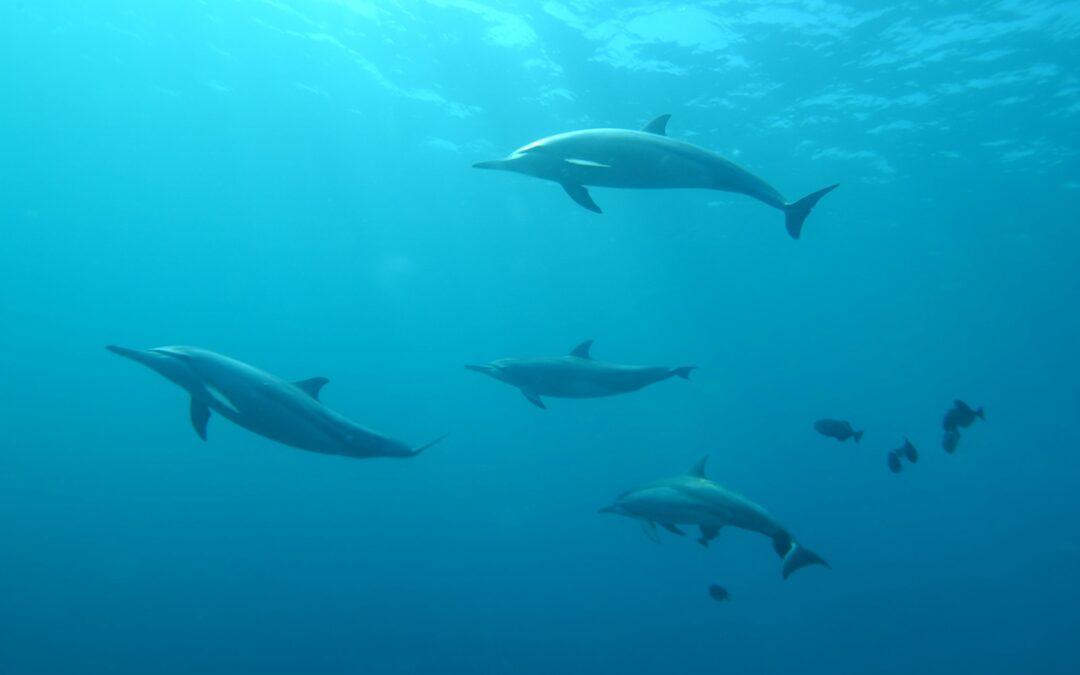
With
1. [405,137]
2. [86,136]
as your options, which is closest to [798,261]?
[405,137]

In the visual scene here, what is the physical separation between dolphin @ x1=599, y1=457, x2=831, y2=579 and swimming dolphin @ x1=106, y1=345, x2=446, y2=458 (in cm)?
353

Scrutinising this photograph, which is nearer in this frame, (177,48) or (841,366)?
(177,48)

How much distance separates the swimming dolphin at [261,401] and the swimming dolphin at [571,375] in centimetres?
323

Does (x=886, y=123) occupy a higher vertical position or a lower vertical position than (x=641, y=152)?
higher

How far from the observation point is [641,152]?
536cm

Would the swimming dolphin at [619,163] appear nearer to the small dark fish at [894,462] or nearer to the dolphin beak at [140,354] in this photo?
the dolphin beak at [140,354]

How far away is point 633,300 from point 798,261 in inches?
582

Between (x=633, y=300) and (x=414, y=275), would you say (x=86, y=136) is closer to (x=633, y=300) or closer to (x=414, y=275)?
(x=414, y=275)

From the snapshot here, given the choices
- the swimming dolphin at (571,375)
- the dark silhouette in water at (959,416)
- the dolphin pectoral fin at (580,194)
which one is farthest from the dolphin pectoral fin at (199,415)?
the dark silhouette in water at (959,416)

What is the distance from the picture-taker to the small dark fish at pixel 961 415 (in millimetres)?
8445

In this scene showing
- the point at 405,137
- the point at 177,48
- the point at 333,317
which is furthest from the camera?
the point at 333,317

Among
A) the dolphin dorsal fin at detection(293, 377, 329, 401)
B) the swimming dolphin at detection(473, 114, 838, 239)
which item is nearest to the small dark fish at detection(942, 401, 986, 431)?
the swimming dolphin at detection(473, 114, 838, 239)

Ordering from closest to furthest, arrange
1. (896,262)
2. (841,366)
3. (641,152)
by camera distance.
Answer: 1. (641,152)
2. (896,262)
3. (841,366)

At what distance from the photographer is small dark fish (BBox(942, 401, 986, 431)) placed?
8445 mm
